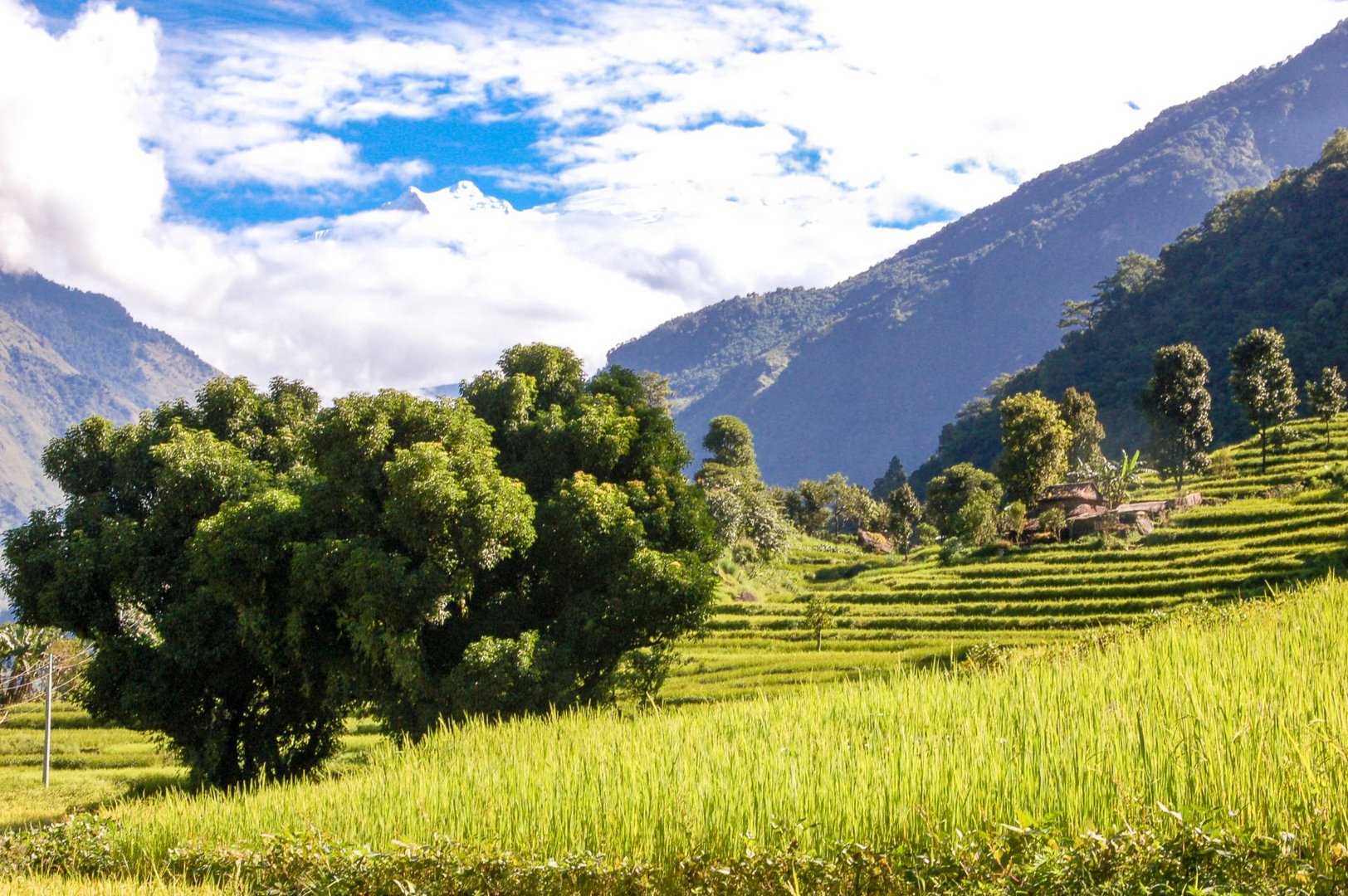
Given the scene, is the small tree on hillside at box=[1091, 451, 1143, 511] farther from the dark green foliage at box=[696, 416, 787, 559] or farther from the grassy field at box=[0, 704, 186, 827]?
the grassy field at box=[0, 704, 186, 827]

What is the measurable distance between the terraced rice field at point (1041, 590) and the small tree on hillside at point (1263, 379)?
9.35 feet

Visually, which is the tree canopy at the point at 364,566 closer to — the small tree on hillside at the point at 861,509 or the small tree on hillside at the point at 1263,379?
the small tree on hillside at the point at 1263,379

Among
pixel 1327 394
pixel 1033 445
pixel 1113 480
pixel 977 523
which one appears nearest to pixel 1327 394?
pixel 1327 394

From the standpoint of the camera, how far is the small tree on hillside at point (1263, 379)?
156 ft

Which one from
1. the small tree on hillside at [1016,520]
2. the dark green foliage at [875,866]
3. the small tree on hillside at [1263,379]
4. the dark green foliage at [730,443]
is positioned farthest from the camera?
the dark green foliage at [730,443]

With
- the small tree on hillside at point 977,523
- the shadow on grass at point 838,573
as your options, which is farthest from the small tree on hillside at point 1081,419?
the shadow on grass at point 838,573

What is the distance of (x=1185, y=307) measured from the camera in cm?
9412

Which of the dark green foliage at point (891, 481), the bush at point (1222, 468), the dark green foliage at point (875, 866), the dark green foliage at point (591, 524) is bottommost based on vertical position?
the dark green foliage at point (875, 866)

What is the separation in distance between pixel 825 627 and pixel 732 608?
24.6 ft

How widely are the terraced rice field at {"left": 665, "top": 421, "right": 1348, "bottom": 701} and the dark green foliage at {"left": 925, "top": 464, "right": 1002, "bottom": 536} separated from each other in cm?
1527

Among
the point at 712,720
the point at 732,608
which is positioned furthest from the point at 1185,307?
the point at 712,720

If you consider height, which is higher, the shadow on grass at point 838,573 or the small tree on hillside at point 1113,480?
the small tree on hillside at point 1113,480

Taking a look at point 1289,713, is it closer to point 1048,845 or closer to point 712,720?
point 1048,845

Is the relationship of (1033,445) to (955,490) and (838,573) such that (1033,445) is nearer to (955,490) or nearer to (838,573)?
(838,573)
